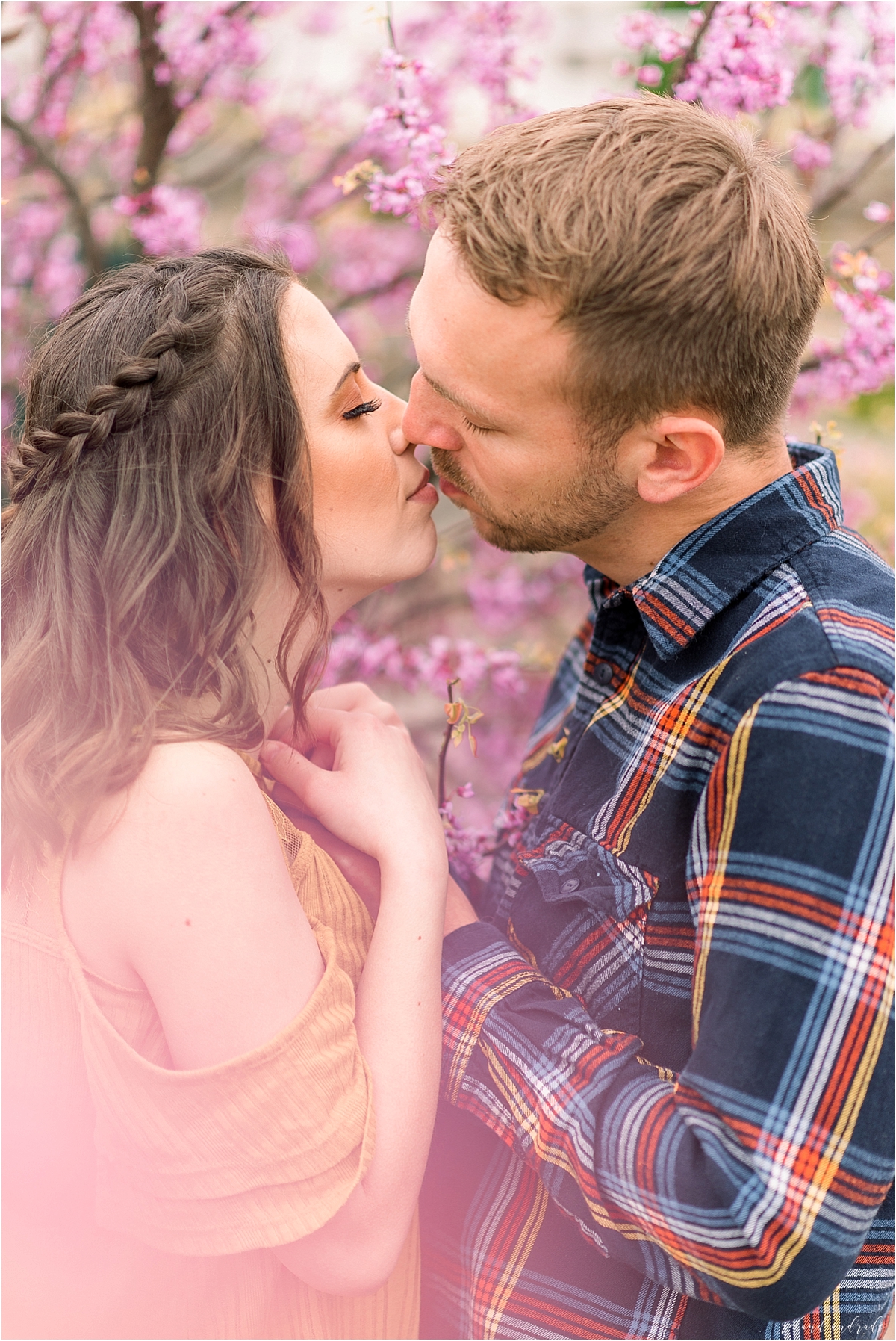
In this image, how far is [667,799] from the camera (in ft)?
4.74

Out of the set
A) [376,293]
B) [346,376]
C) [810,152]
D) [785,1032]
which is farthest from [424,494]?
[810,152]

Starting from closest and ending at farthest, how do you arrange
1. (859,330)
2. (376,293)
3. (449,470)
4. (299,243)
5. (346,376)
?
(346,376) < (449,470) < (859,330) < (376,293) < (299,243)

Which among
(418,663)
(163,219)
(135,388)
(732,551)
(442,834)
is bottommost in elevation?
(418,663)

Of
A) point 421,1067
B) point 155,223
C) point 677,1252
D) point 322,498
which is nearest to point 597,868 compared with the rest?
point 421,1067

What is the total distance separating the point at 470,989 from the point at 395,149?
7.19 feet

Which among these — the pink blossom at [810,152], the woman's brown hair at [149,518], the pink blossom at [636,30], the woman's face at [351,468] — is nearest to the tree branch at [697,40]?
the pink blossom at [636,30]

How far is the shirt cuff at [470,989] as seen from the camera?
59.2 inches

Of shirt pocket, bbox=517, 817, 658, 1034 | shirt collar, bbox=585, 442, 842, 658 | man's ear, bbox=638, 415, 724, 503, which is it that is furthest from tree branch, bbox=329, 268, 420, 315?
shirt pocket, bbox=517, 817, 658, 1034

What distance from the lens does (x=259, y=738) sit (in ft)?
5.20

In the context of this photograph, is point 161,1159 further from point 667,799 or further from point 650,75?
point 650,75

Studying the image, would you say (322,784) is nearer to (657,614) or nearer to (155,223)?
(657,614)

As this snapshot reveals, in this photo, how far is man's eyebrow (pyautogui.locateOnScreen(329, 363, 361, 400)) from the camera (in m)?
1.63

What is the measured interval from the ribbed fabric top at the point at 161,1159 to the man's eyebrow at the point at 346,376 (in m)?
0.80

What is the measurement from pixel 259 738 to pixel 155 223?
2.00 meters
